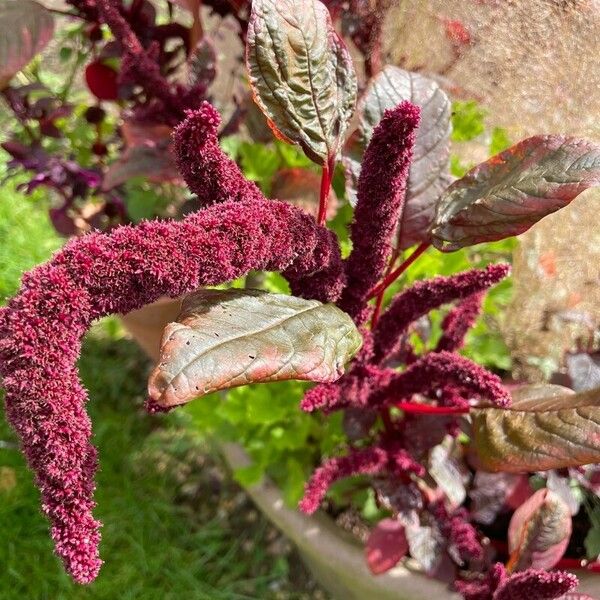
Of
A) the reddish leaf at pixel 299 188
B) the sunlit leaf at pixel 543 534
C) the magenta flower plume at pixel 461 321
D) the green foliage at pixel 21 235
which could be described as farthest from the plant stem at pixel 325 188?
the green foliage at pixel 21 235

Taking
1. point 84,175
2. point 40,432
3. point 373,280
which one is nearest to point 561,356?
Result: point 373,280

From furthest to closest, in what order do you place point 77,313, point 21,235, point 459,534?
point 21,235, point 459,534, point 77,313

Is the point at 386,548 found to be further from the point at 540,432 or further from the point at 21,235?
the point at 21,235

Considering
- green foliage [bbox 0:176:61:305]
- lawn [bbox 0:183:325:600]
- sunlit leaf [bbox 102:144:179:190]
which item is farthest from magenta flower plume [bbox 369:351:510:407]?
green foliage [bbox 0:176:61:305]

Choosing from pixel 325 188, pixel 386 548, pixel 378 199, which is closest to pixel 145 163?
pixel 325 188

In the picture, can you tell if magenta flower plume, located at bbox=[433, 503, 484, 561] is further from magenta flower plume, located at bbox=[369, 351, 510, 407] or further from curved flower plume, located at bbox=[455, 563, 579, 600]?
magenta flower plume, located at bbox=[369, 351, 510, 407]
